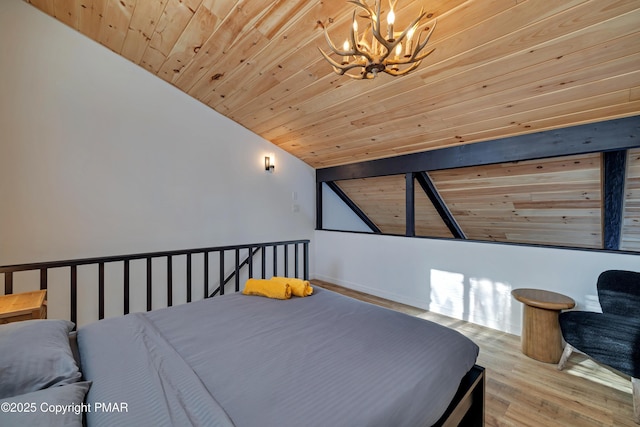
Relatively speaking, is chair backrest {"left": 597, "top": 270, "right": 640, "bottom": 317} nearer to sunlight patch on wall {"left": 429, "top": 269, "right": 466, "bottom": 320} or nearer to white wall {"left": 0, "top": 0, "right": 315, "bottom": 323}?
sunlight patch on wall {"left": 429, "top": 269, "right": 466, "bottom": 320}

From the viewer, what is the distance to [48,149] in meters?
2.56

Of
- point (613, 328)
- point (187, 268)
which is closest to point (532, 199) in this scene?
point (613, 328)

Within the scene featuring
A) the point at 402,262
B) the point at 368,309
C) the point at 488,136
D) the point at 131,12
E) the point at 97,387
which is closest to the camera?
the point at 97,387

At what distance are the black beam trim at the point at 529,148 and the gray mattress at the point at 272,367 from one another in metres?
2.00

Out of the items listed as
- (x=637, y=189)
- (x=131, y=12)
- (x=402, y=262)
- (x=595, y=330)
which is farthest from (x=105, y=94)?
(x=637, y=189)

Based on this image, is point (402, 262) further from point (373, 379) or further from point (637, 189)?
point (373, 379)

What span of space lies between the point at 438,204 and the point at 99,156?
4.05 m

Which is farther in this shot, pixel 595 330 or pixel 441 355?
pixel 595 330

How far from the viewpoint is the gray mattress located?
85 centimetres

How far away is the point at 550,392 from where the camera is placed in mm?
1858

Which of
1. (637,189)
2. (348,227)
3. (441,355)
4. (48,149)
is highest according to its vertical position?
(48,149)

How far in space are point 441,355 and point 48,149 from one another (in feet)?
11.6

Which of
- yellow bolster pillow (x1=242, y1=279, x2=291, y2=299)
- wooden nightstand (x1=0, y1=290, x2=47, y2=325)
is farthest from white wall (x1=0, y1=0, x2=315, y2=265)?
yellow bolster pillow (x1=242, y1=279, x2=291, y2=299)

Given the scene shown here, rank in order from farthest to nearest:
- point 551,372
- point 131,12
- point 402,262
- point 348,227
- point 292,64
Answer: point 348,227 → point 402,262 → point 292,64 → point 131,12 → point 551,372
